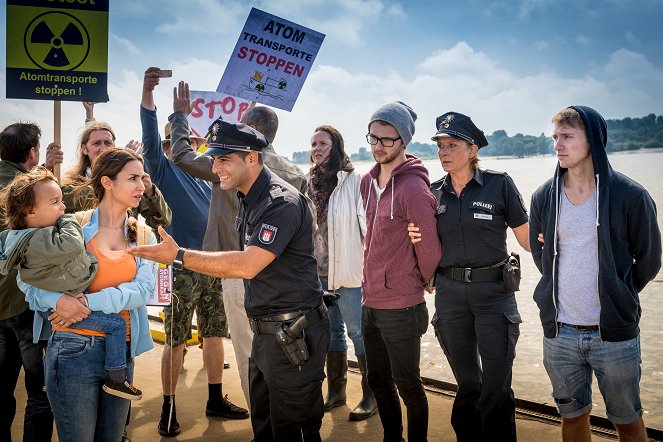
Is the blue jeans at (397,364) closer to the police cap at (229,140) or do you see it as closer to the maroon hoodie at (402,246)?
the maroon hoodie at (402,246)

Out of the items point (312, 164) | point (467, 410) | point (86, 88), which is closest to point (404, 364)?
point (467, 410)

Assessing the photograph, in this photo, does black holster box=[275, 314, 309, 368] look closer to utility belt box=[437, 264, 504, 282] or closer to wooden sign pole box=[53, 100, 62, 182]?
utility belt box=[437, 264, 504, 282]

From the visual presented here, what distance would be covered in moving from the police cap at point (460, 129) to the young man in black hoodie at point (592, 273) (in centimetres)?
68

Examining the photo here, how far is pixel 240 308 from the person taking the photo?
175 inches

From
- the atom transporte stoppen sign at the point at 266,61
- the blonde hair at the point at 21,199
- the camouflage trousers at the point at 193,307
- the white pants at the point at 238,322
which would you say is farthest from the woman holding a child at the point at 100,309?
the atom transporte stoppen sign at the point at 266,61

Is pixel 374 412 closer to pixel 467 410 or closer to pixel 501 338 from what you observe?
pixel 467 410

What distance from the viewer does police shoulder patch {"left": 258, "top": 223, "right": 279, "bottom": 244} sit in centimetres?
309

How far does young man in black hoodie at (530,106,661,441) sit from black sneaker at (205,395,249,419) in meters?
2.51

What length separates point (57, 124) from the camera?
4945 mm

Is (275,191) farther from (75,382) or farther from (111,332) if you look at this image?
(75,382)

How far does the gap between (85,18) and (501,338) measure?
4.11 meters

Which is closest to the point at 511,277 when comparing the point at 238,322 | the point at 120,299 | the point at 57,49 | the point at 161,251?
the point at 238,322

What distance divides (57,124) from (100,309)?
7.83ft

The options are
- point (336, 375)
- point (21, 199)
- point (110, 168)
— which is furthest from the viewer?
point (336, 375)
